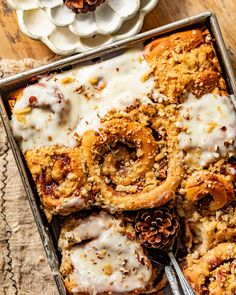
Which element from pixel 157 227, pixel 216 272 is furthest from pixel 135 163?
pixel 216 272

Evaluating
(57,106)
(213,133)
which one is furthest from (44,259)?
(213,133)

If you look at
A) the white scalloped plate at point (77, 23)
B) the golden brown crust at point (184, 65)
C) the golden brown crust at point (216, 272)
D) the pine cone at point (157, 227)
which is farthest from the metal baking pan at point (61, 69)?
the golden brown crust at point (216, 272)

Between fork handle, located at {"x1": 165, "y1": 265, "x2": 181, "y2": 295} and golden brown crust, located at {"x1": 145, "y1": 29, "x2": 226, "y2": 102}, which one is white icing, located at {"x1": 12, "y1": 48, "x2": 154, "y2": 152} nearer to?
golden brown crust, located at {"x1": 145, "y1": 29, "x2": 226, "y2": 102}

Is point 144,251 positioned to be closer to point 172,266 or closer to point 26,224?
point 172,266

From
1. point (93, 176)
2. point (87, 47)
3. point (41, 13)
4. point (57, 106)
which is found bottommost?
point (93, 176)

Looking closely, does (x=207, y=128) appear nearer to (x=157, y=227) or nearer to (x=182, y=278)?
(x=157, y=227)

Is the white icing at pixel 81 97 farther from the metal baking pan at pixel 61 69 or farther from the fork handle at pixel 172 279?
the fork handle at pixel 172 279
